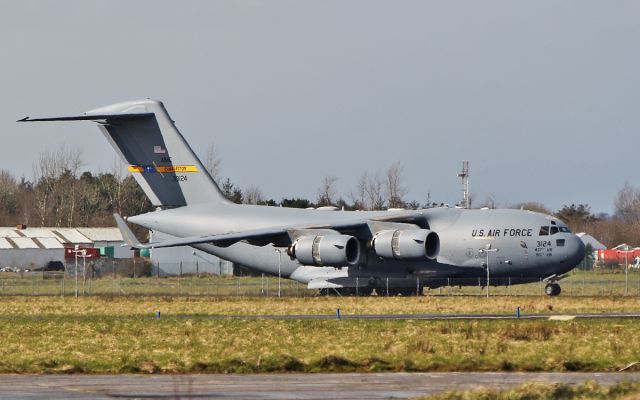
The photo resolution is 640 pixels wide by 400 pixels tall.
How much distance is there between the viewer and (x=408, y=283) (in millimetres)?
50875

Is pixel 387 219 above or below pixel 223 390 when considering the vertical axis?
above

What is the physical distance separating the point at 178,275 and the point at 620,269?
95.4 ft

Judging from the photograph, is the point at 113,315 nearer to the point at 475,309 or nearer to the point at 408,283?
the point at 475,309

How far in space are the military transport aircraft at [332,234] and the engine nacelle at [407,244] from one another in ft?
0.13

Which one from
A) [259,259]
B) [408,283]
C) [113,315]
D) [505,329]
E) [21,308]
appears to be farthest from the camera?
[259,259]

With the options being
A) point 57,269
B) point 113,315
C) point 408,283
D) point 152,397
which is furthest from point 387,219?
point 57,269

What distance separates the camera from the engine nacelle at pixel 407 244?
48656 mm

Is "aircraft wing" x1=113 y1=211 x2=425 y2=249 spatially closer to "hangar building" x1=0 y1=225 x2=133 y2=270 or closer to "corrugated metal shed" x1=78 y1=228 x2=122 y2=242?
"hangar building" x1=0 y1=225 x2=133 y2=270

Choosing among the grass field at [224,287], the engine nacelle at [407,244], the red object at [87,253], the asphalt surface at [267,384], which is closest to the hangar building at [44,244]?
the red object at [87,253]

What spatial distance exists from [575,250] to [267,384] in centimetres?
3154

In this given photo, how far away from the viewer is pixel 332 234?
5025 cm

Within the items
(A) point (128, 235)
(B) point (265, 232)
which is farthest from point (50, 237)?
(B) point (265, 232)

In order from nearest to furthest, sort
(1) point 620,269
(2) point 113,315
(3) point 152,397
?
(3) point 152,397, (2) point 113,315, (1) point 620,269

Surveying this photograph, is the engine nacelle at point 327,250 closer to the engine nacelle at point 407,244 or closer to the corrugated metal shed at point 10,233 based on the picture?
the engine nacelle at point 407,244
